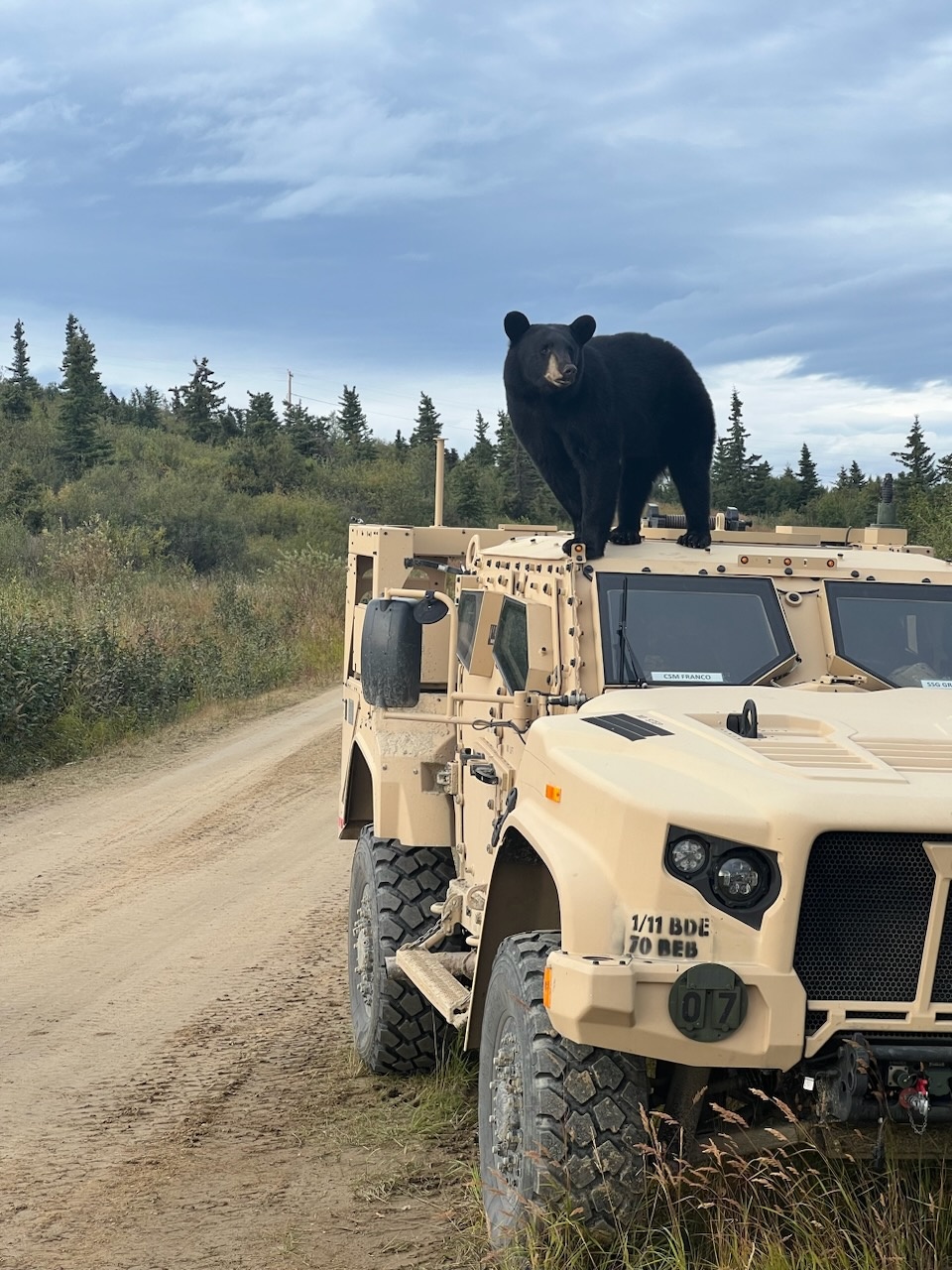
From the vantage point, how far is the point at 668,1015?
3.20 meters

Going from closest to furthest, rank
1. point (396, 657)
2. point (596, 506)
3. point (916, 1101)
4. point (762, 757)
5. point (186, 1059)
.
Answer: point (916, 1101), point (762, 757), point (396, 657), point (596, 506), point (186, 1059)

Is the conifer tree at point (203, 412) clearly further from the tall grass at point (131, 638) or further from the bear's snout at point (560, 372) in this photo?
the bear's snout at point (560, 372)

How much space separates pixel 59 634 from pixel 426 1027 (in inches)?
439

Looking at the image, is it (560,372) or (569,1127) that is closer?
(569,1127)

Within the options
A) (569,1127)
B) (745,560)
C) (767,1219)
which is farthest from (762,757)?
(745,560)

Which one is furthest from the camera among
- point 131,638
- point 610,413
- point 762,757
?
point 131,638

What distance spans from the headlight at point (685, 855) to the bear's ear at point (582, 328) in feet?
11.9

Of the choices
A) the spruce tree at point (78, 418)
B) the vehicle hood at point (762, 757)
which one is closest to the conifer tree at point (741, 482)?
the spruce tree at point (78, 418)

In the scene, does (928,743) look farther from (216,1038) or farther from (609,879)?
(216,1038)

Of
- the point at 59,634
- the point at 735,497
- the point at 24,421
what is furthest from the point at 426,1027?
the point at 24,421

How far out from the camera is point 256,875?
32.9 feet

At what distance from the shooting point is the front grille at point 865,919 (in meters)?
3.27

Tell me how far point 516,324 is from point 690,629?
222 cm

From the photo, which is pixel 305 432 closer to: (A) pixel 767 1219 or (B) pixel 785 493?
(B) pixel 785 493
